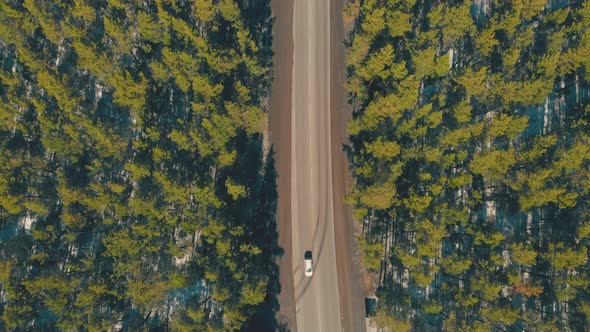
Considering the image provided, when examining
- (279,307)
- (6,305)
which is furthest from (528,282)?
(6,305)

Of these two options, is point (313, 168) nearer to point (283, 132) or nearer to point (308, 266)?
point (283, 132)

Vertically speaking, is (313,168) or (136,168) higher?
(313,168)

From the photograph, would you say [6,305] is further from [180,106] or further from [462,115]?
[462,115]

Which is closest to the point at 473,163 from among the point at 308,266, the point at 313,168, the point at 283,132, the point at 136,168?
the point at 313,168

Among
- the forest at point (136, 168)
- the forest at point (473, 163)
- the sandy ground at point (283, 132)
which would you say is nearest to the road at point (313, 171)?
the sandy ground at point (283, 132)

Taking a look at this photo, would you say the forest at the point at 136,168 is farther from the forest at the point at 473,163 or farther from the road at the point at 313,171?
the forest at the point at 473,163

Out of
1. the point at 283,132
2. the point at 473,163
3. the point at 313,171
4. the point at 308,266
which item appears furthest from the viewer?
the point at 283,132
